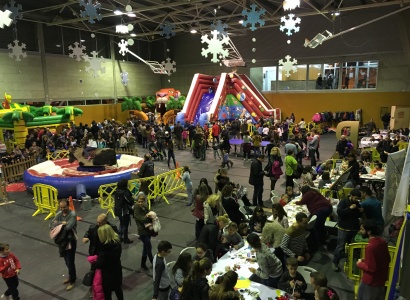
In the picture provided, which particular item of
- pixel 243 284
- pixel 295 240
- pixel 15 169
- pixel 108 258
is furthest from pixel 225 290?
pixel 15 169

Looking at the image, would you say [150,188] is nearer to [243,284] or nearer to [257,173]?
[257,173]

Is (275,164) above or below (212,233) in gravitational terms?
above

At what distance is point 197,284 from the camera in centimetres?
358

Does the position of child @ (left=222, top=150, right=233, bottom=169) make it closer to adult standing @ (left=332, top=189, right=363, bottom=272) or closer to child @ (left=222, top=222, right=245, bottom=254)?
adult standing @ (left=332, top=189, right=363, bottom=272)

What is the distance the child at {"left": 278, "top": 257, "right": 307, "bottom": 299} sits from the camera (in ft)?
13.4

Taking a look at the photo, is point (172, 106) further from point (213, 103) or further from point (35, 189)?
point (35, 189)

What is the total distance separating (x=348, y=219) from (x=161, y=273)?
10.6 ft

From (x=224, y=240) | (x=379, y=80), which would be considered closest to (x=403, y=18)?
(x=379, y=80)

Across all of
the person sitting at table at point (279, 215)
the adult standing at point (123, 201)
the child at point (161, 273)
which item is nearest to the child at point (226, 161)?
the adult standing at point (123, 201)

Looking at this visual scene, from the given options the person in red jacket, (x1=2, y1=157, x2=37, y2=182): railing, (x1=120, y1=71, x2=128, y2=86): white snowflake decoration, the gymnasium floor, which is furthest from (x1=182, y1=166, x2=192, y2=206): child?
(x1=120, y1=71, x2=128, y2=86): white snowflake decoration

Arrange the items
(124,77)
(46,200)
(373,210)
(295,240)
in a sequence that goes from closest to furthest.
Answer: (295,240) → (373,210) → (46,200) → (124,77)

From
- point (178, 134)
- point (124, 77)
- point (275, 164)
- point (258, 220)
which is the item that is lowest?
point (258, 220)

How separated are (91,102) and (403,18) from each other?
20.8m

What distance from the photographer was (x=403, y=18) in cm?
1733
